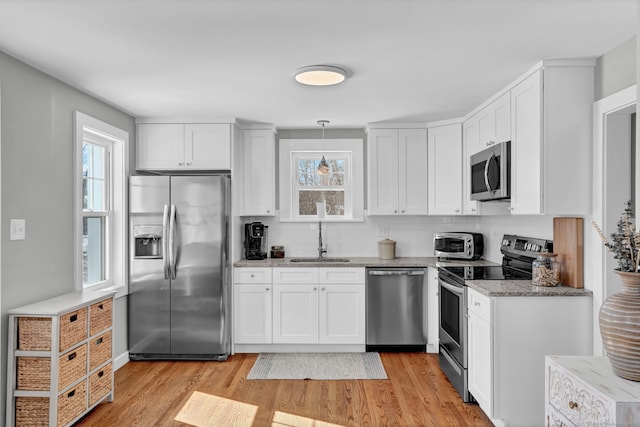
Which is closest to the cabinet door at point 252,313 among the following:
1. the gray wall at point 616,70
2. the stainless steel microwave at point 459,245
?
the stainless steel microwave at point 459,245

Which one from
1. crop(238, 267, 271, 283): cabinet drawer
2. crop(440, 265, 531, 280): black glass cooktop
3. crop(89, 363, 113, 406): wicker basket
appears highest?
crop(440, 265, 531, 280): black glass cooktop

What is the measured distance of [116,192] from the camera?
13.0 feet

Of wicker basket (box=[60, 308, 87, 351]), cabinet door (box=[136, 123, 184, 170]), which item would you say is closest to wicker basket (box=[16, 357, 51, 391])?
wicker basket (box=[60, 308, 87, 351])

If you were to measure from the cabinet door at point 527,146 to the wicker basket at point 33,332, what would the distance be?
3.11m

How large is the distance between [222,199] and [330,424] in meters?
2.17

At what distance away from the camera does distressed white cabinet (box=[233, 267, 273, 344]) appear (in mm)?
4227

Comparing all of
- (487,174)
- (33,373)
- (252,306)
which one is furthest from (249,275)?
(487,174)

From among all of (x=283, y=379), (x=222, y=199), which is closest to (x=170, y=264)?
(x=222, y=199)

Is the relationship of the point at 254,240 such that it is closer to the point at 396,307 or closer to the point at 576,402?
the point at 396,307

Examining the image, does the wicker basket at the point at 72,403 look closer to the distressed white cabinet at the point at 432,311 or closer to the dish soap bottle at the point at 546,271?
the distressed white cabinet at the point at 432,311

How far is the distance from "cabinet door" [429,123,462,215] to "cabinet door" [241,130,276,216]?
1.69 m

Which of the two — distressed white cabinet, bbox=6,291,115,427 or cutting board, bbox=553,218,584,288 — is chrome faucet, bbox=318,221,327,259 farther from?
distressed white cabinet, bbox=6,291,115,427

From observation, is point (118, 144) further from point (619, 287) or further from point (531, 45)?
point (619, 287)

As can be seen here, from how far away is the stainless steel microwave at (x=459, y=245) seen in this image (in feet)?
14.1
